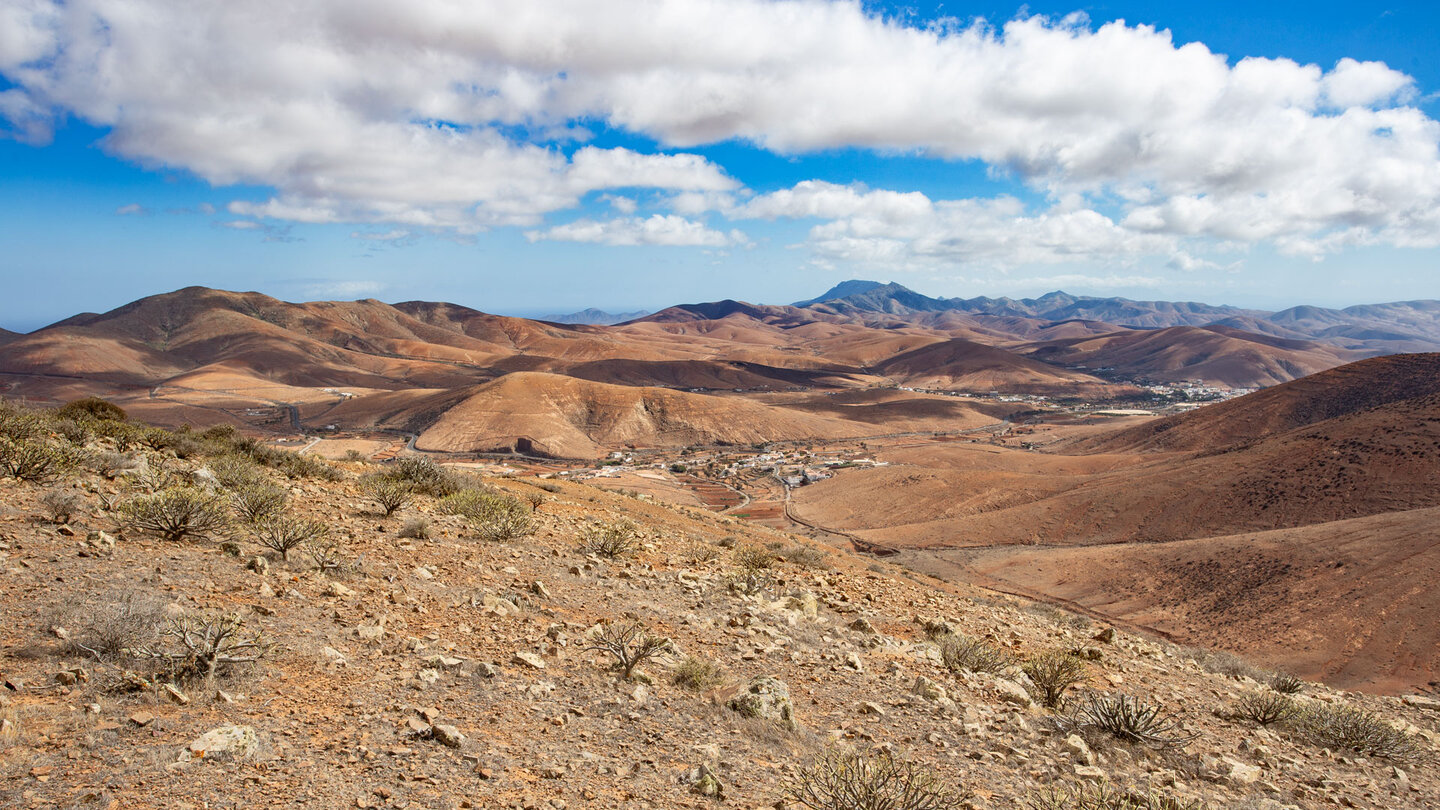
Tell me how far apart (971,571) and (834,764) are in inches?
1303

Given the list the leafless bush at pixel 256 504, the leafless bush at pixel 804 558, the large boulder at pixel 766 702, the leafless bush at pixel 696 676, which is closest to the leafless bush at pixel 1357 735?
the large boulder at pixel 766 702

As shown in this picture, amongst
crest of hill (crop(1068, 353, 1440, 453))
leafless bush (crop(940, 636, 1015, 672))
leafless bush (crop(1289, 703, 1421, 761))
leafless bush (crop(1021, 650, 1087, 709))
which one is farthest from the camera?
crest of hill (crop(1068, 353, 1440, 453))

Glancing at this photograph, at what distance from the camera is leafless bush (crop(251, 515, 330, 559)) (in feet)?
25.9

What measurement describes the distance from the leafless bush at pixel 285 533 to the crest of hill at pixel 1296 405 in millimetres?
72717

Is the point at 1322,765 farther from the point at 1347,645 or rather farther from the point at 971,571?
the point at 971,571

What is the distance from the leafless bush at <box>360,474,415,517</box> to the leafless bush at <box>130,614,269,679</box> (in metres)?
5.42

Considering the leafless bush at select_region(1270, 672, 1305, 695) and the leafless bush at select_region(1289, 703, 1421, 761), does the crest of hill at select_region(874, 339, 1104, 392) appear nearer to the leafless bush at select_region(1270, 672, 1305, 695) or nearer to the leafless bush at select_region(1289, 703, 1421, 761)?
the leafless bush at select_region(1270, 672, 1305, 695)

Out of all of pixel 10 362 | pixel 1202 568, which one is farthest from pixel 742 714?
pixel 10 362

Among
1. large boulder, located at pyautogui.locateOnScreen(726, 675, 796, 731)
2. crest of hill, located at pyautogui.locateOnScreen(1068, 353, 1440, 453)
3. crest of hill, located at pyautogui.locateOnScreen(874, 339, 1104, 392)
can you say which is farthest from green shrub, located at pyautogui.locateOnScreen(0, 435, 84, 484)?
crest of hill, located at pyautogui.locateOnScreen(874, 339, 1104, 392)

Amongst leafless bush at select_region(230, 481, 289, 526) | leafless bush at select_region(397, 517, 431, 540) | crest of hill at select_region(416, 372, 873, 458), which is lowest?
crest of hill at select_region(416, 372, 873, 458)

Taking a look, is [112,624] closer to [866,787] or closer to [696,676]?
[696,676]

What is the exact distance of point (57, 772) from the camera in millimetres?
3838

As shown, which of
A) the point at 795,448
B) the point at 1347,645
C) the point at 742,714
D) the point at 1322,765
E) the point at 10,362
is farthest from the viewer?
the point at 10,362

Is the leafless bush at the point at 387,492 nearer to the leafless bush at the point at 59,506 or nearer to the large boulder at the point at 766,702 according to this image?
the leafless bush at the point at 59,506
